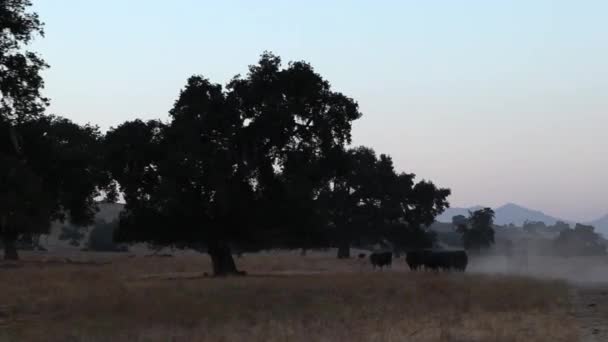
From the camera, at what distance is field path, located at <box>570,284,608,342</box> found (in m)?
17.4

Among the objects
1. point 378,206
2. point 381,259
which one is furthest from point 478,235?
point 381,259

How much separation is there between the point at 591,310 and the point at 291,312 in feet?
30.3

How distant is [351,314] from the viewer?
20.7m

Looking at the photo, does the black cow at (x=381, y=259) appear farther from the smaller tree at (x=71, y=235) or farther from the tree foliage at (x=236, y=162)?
the smaller tree at (x=71, y=235)

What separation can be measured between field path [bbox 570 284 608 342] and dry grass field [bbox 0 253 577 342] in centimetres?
42

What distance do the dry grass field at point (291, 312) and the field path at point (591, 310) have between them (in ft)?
1.38

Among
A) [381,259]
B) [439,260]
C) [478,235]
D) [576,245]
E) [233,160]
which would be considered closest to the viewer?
[233,160]

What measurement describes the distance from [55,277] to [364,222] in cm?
5348

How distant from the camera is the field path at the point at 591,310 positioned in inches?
685

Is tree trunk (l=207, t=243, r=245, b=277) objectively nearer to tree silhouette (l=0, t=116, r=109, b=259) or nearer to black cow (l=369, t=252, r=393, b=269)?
tree silhouette (l=0, t=116, r=109, b=259)

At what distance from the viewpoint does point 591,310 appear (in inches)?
916

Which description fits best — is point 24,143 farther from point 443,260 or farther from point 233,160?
point 443,260

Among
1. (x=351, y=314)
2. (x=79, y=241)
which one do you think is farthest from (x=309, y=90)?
(x=79, y=241)

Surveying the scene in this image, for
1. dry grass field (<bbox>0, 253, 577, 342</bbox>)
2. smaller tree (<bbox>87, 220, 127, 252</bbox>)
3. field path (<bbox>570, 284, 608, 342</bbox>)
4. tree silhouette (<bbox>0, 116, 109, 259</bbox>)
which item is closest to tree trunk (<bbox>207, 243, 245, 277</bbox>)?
dry grass field (<bbox>0, 253, 577, 342</bbox>)
